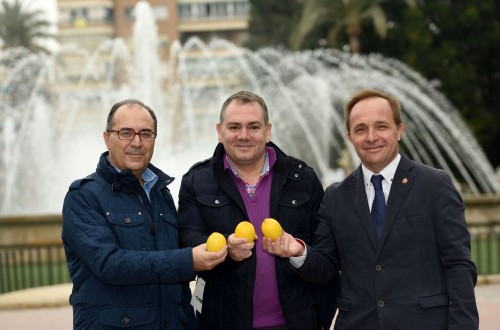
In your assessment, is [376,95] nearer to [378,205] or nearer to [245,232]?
[378,205]

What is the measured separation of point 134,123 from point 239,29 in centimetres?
6040

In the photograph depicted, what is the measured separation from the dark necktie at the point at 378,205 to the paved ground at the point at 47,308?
15.8 feet

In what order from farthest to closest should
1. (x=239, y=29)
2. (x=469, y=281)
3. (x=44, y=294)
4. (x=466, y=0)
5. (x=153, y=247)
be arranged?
(x=239, y=29) < (x=466, y=0) < (x=44, y=294) < (x=153, y=247) < (x=469, y=281)

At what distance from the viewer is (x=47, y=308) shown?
895cm

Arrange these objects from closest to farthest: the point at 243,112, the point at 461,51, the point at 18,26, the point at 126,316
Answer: the point at 126,316
the point at 243,112
the point at 461,51
the point at 18,26

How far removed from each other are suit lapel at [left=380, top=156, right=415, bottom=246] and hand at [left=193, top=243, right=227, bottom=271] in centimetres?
77

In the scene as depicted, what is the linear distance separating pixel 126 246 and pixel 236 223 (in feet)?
2.07

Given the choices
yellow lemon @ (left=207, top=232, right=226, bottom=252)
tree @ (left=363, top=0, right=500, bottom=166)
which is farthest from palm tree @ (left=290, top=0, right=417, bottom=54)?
yellow lemon @ (left=207, top=232, right=226, bottom=252)

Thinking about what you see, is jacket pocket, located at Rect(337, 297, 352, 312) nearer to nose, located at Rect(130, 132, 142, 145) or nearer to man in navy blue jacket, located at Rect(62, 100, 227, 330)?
man in navy blue jacket, located at Rect(62, 100, 227, 330)

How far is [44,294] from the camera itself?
30.0 feet

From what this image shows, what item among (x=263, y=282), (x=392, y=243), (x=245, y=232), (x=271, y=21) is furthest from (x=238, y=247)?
(x=271, y=21)

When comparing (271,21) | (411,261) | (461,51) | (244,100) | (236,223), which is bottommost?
(411,261)

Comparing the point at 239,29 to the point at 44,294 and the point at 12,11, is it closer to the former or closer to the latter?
the point at 12,11

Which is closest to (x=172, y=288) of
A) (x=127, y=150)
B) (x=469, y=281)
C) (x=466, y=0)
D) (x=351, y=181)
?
(x=127, y=150)
